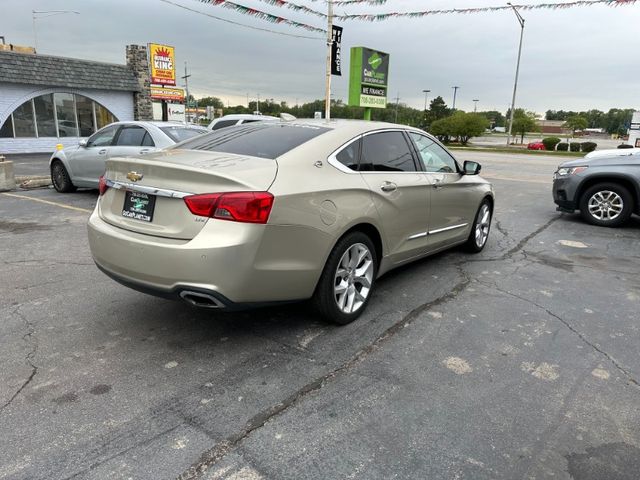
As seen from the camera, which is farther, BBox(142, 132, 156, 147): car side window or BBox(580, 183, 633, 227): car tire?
BBox(142, 132, 156, 147): car side window

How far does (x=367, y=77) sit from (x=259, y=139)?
71.2 feet

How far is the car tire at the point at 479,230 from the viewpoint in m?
6.14

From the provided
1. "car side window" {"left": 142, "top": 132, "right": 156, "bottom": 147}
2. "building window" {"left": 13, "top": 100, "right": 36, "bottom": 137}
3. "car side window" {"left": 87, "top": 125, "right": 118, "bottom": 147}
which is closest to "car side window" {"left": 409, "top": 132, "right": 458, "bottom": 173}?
"car side window" {"left": 142, "top": 132, "right": 156, "bottom": 147}

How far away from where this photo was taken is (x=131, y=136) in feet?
29.6

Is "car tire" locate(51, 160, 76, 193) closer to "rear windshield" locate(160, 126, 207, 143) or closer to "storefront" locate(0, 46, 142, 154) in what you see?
"rear windshield" locate(160, 126, 207, 143)

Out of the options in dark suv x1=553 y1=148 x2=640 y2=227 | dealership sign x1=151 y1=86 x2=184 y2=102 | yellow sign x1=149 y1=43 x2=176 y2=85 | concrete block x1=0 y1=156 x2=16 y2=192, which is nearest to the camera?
dark suv x1=553 y1=148 x2=640 y2=227

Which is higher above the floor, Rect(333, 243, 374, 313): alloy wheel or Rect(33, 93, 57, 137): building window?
Rect(33, 93, 57, 137): building window

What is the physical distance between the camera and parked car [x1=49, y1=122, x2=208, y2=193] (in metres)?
8.67

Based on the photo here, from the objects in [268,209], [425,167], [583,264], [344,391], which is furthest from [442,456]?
[583,264]

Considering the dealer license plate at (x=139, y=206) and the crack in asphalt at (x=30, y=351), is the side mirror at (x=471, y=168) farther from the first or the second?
the crack in asphalt at (x=30, y=351)

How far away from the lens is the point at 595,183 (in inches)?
339

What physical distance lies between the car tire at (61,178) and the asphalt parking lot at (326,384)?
5.83 metres

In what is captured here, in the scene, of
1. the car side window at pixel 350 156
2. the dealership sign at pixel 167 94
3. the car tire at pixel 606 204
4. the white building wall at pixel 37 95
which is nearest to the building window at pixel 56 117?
the white building wall at pixel 37 95

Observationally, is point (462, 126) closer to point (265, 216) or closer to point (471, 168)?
point (471, 168)
